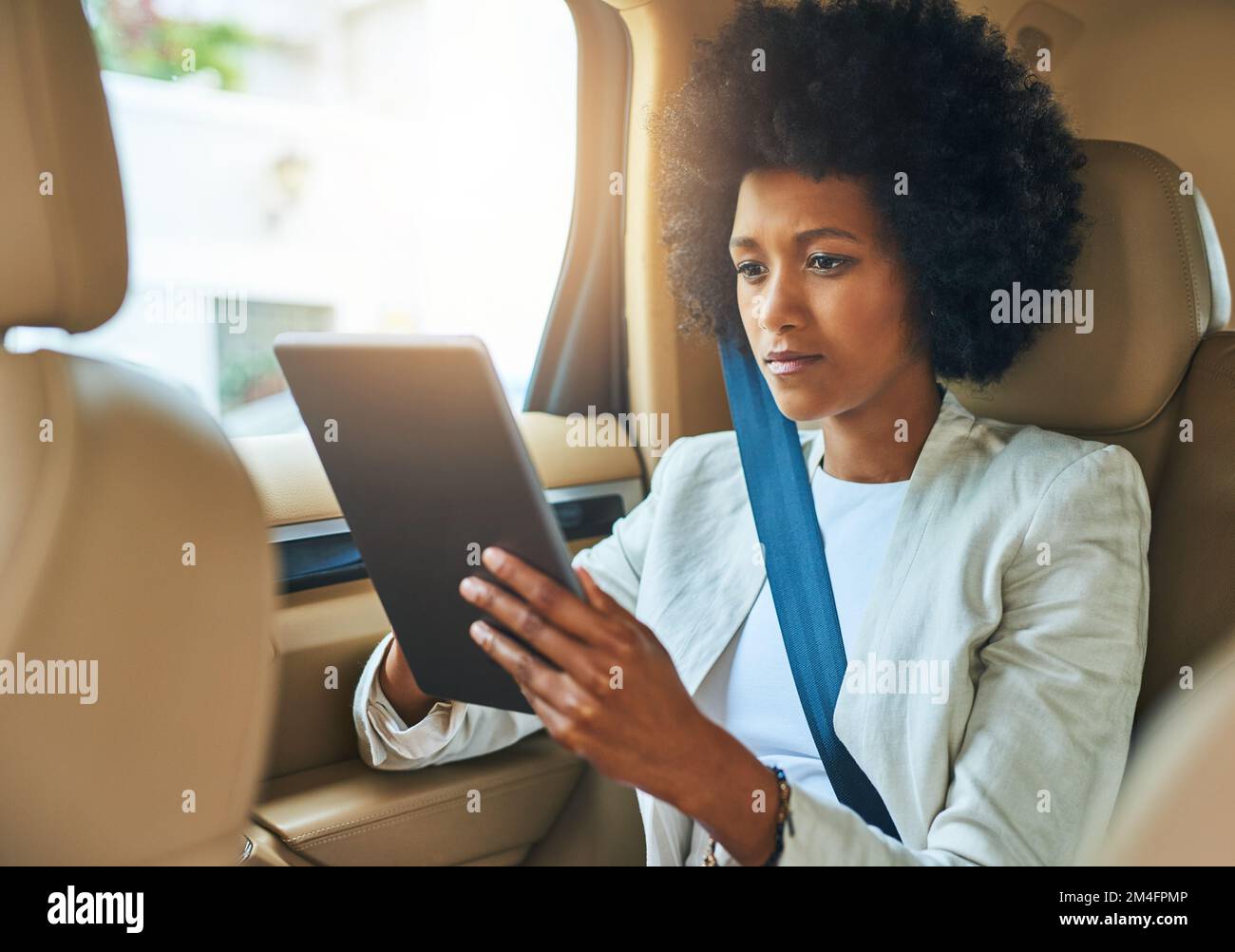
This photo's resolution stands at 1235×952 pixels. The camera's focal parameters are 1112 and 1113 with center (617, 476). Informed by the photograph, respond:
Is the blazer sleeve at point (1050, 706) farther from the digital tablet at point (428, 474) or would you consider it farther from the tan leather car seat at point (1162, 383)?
the digital tablet at point (428, 474)

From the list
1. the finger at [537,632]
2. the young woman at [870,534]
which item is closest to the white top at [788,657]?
the young woman at [870,534]

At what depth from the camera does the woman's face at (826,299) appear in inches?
40.8

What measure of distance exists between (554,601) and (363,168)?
117 cm

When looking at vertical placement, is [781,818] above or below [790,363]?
below

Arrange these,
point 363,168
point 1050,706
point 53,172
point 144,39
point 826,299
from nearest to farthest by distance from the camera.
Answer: point 53,172 → point 1050,706 → point 826,299 → point 144,39 → point 363,168

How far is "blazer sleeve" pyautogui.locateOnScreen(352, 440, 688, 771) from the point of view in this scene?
3.73 ft

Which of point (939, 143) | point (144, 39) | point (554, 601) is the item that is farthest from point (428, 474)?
point (144, 39)

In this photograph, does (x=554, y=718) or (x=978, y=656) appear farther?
(x=978, y=656)

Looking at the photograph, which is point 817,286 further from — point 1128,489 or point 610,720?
point 610,720

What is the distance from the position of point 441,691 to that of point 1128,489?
622mm

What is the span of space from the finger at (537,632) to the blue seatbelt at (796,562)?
13.6 inches

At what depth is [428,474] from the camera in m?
0.81

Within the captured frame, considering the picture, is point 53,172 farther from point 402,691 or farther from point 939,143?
point 939,143
